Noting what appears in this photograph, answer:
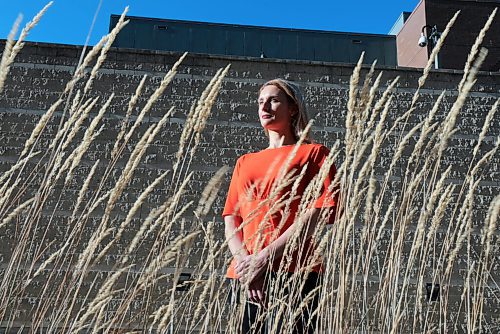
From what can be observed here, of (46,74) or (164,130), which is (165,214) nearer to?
(164,130)

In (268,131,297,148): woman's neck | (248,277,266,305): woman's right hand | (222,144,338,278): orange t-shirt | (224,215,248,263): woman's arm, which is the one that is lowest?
(248,277,266,305): woman's right hand

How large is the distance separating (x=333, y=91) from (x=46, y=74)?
235 centimetres

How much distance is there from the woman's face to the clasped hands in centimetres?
42

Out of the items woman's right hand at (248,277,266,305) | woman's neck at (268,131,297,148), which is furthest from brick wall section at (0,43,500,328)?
woman's right hand at (248,277,266,305)

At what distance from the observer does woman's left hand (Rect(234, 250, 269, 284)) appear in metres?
1.11

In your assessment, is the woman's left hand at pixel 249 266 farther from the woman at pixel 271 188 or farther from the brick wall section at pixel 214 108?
the brick wall section at pixel 214 108

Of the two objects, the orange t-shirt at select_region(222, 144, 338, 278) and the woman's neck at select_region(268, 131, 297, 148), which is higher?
the woman's neck at select_region(268, 131, 297, 148)

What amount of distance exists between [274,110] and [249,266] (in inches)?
21.4

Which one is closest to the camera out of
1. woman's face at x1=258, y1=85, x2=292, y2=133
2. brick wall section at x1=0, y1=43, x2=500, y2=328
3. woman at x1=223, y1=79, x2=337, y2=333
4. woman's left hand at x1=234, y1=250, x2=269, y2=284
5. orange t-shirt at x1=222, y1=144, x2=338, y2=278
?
woman's left hand at x1=234, y1=250, x2=269, y2=284

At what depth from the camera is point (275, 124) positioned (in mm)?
1501

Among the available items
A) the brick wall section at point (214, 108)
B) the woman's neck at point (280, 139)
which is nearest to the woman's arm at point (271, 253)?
the woman's neck at point (280, 139)

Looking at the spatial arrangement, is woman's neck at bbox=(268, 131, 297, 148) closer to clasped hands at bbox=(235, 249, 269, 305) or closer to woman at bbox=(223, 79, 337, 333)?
woman at bbox=(223, 79, 337, 333)

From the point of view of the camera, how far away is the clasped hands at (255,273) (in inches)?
44.4

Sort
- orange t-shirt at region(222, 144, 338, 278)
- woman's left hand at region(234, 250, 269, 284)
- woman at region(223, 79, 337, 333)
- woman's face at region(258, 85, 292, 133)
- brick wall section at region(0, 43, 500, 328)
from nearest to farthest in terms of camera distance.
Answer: woman's left hand at region(234, 250, 269, 284) → woman at region(223, 79, 337, 333) → orange t-shirt at region(222, 144, 338, 278) → woman's face at region(258, 85, 292, 133) → brick wall section at region(0, 43, 500, 328)
